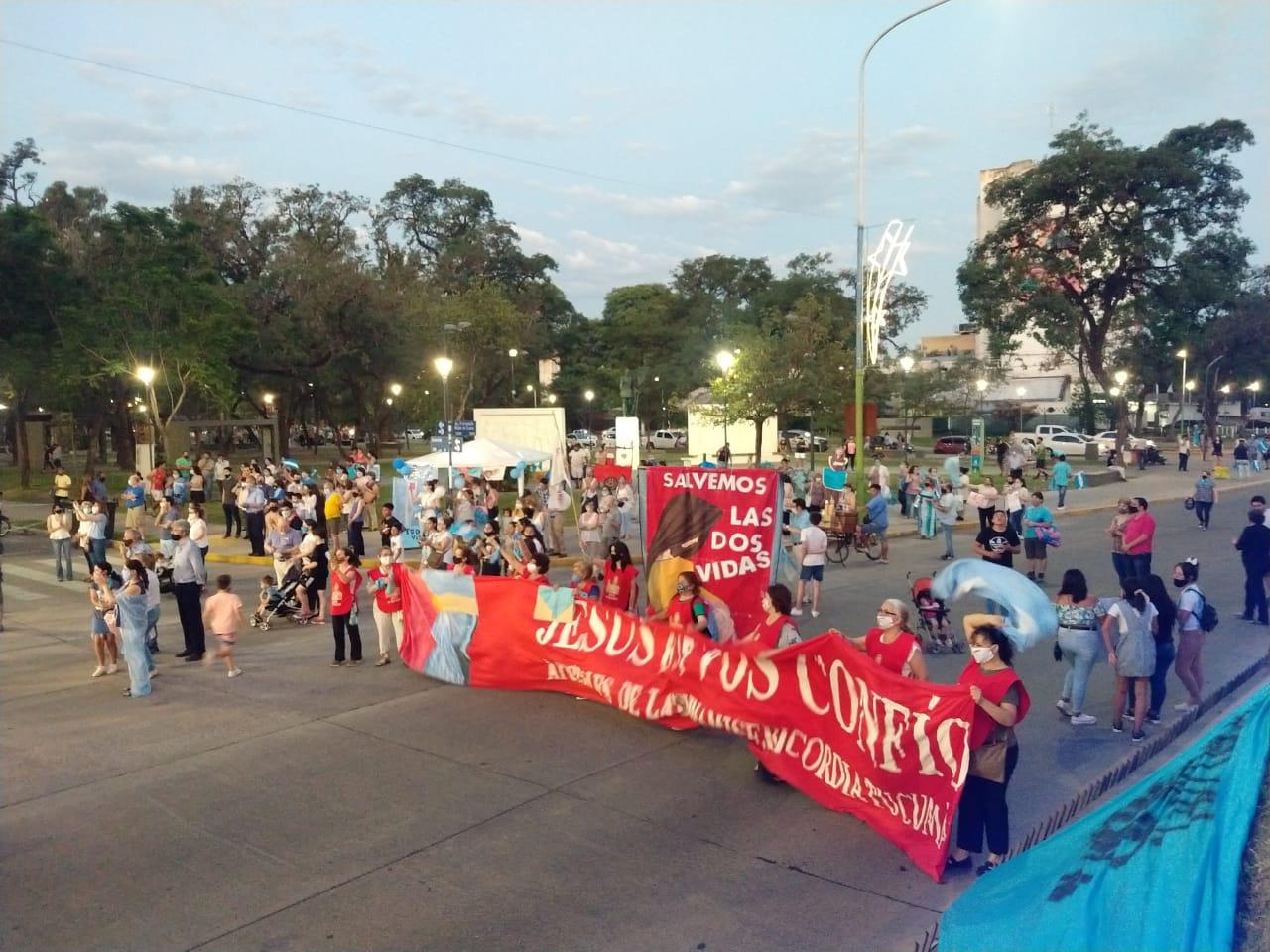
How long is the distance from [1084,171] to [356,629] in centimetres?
4480

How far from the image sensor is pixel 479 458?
76.2ft

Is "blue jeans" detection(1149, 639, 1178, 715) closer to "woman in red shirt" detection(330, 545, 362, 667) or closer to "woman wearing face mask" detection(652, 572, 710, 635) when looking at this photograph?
"woman wearing face mask" detection(652, 572, 710, 635)

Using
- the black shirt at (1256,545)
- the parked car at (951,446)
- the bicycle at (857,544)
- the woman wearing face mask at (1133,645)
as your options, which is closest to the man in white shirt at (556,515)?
the bicycle at (857,544)

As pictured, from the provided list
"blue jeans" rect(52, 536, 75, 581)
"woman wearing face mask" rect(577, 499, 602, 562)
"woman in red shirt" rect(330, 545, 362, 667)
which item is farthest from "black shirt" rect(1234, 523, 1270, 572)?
"blue jeans" rect(52, 536, 75, 581)

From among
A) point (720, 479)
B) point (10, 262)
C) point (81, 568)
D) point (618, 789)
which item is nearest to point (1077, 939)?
point (618, 789)

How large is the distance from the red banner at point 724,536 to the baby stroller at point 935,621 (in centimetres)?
182

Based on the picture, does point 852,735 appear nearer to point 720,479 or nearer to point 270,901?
point 270,901

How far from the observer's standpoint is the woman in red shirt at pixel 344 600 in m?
10.6

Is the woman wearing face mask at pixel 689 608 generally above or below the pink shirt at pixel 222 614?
above

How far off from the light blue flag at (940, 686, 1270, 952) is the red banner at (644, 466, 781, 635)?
623 centimetres

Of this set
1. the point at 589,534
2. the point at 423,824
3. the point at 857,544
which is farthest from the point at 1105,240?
the point at 423,824

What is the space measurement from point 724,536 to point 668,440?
5648 cm

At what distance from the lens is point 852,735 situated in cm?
621

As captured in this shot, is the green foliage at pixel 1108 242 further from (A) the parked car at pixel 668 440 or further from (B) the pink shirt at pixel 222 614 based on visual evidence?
(B) the pink shirt at pixel 222 614
